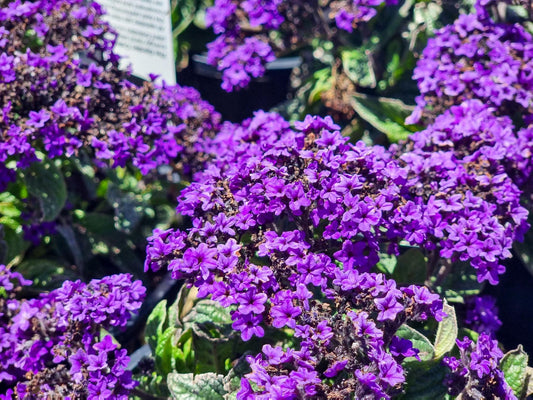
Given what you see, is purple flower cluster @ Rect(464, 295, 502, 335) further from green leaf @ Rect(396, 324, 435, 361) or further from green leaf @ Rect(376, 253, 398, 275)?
green leaf @ Rect(396, 324, 435, 361)

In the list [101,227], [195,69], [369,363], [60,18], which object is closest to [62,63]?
[60,18]

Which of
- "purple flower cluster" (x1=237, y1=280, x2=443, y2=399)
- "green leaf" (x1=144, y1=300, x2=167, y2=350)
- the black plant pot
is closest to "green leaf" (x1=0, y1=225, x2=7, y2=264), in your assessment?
"green leaf" (x1=144, y1=300, x2=167, y2=350)

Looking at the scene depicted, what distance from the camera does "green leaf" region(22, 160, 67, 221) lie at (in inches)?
114

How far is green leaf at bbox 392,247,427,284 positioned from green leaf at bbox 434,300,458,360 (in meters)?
0.32

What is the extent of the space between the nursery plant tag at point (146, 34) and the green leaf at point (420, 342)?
1.94 metres

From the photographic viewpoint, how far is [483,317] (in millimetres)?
2516

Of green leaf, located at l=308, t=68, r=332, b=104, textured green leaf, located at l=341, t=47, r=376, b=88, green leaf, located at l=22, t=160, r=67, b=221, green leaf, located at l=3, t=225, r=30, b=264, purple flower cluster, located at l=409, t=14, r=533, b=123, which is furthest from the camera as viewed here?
green leaf, located at l=308, t=68, r=332, b=104

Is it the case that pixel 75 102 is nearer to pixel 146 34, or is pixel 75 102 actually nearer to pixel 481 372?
pixel 146 34

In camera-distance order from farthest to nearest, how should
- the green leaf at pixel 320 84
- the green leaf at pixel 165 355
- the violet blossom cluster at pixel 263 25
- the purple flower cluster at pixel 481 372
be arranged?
the green leaf at pixel 320 84 < the violet blossom cluster at pixel 263 25 < the green leaf at pixel 165 355 < the purple flower cluster at pixel 481 372

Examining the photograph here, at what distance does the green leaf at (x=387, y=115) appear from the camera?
3086 mm

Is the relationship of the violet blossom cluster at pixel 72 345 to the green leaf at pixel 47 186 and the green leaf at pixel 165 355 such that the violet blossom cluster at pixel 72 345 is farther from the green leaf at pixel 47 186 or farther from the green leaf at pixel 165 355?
the green leaf at pixel 47 186

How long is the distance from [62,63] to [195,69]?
2124mm

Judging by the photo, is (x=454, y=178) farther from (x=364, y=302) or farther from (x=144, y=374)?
(x=144, y=374)

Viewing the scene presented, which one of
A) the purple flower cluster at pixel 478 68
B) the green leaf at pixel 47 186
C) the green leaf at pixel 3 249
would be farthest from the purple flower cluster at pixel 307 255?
the green leaf at pixel 3 249
